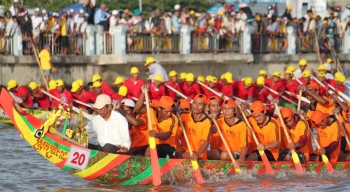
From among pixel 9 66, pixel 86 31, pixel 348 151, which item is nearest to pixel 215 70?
pixel 86 31

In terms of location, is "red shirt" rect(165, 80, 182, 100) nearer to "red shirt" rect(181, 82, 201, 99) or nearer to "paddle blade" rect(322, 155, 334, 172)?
"red shirt" rect(181, 82, 201, 99)

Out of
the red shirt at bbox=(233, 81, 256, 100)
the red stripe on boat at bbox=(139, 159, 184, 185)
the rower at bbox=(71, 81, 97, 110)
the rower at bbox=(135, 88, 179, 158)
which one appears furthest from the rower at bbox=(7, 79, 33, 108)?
the red stripe on boat at bbox=(139, 159, 184, 185)

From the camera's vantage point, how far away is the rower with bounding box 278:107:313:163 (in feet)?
54.0

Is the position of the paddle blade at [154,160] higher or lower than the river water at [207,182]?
higher

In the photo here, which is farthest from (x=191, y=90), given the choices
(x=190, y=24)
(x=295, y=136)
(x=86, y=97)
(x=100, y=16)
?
(x=295, y=136)

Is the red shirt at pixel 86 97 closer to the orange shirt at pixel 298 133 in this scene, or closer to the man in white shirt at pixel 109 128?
the orange shirt at pixel 298 133

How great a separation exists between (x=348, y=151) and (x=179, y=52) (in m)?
14.0

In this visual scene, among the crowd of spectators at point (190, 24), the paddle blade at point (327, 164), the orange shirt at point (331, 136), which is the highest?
the crowd of spectators at point (190, 24)

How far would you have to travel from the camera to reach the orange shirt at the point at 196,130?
15.6 metres

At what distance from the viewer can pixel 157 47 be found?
99.1ft

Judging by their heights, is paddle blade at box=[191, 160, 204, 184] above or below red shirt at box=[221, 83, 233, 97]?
below

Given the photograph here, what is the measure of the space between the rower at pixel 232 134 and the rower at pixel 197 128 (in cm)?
34

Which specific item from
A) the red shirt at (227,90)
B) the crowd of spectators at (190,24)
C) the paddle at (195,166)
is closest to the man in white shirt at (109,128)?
the paddle at (195,166)

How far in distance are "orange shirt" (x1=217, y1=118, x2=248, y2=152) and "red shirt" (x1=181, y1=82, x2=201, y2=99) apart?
26.2 feet
